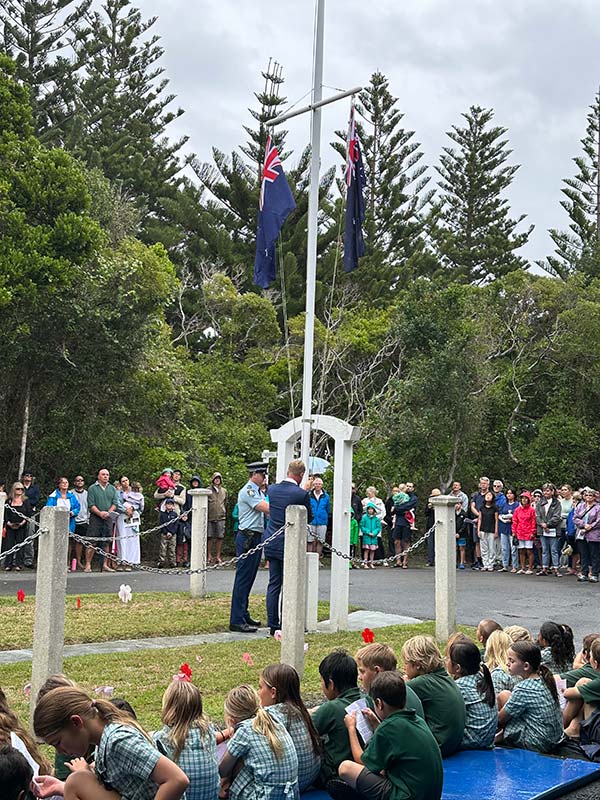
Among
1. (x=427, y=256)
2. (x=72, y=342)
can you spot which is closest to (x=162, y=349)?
(x=72, y=342)

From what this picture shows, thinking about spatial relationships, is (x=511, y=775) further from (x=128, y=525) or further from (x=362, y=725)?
(x=128, y=525)

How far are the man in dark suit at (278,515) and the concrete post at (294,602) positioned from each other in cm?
264

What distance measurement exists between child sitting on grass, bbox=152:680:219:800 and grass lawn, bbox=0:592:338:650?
572 cm

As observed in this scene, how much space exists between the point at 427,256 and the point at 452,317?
555 inches

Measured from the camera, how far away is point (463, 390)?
2759 cm

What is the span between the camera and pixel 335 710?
595 cm

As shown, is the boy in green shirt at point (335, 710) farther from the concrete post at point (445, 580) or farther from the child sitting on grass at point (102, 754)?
the concrete post at point (445, 580)

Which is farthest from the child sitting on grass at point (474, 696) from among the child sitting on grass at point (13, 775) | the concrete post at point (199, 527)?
the concrete post at point (199, 527)

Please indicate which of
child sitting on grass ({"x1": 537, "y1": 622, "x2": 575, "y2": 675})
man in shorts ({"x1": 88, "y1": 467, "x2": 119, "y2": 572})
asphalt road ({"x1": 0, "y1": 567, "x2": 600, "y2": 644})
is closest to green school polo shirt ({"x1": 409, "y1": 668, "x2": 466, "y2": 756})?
child sitting on grass ({"x1": 537, "y1": 622, "x2": 575, "y2": 675})

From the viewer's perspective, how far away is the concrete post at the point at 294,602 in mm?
8500

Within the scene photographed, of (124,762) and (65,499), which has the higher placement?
(65,499)

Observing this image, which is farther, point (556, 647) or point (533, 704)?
point (556, 647)

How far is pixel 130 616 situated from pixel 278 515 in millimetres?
2604

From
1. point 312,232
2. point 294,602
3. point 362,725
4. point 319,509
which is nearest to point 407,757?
point 362,725
